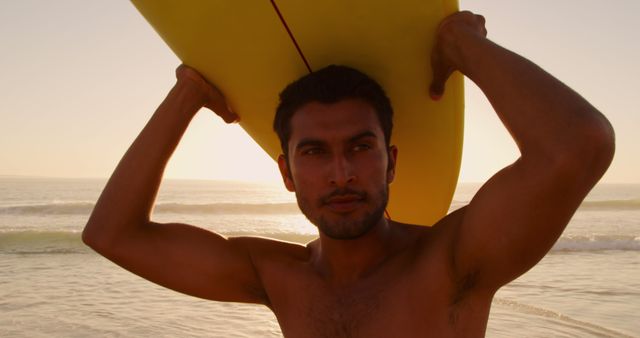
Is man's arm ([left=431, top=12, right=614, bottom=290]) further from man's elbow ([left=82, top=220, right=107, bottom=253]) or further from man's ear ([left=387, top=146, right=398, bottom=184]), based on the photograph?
man's elbow ([left=82, top=220, right=107, bottom=253])

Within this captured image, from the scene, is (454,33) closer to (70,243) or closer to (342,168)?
(342,168)

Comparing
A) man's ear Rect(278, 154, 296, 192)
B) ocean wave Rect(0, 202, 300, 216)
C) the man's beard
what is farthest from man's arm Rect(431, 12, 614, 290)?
ocean wave Rect(0, 202, 300, 216)

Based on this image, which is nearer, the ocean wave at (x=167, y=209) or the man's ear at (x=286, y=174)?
the man's ear at (x=286, y=174)

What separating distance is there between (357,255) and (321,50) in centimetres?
75

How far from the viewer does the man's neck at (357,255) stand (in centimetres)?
188

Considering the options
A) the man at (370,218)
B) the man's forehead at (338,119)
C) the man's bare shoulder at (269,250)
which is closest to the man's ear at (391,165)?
the man at (370,218)

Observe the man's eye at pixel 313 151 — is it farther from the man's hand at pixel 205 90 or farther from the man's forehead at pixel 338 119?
the man's hand at pixel 205 90

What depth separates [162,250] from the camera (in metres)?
1.97

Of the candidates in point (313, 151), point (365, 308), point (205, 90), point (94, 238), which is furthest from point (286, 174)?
point (94, 238)

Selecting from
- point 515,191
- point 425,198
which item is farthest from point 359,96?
point 425,198

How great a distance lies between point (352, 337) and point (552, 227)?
0.69 meters

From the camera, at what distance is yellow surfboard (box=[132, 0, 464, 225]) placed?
1.75 metres

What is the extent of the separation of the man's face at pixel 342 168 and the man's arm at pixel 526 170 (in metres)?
0.30

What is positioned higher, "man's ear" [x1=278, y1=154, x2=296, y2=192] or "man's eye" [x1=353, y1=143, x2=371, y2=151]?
"man's eye" [x1=353, y1=143, x2=371, y2=151]
